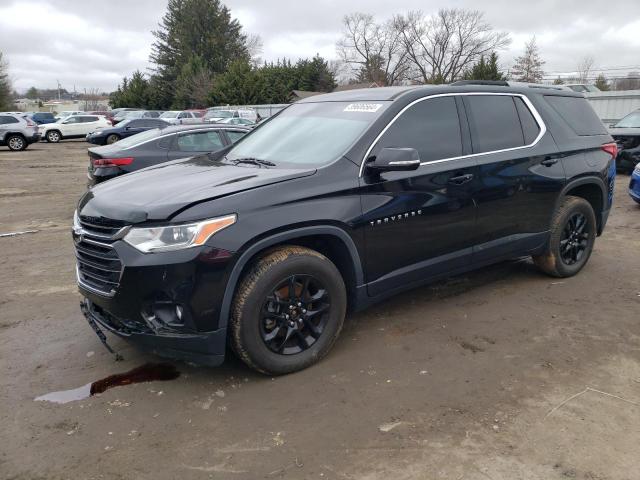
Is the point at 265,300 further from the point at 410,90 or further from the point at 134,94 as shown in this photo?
the point at 134,94

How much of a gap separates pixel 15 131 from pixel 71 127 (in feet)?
24.1

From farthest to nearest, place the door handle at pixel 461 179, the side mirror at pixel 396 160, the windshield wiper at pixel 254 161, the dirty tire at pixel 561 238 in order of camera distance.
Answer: the dirty tire at pixel 561 238, the door handle at pixel 461 179, the windshield wiper at pixel 254 161, the side mirror at pixel 396 160

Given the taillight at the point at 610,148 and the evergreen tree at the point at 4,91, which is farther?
the evergreen tree at the point at 4,91

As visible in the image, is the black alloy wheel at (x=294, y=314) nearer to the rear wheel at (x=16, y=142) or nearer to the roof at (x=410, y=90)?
the roof at (x=410, y=90)

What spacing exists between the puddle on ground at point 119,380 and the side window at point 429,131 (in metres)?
2.11

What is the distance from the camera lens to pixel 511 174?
457cm

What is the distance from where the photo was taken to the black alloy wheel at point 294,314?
3459mm

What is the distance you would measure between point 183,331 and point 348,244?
3.96 feet

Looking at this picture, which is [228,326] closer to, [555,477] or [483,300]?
[555,477]

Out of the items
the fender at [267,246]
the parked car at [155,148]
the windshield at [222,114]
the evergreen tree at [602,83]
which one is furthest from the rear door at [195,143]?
the evergreen tree at [602,83]

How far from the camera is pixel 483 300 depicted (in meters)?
4.93

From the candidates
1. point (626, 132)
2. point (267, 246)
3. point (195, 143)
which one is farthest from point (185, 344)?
point (626, 132)

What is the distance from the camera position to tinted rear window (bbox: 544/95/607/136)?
5211 millimetres

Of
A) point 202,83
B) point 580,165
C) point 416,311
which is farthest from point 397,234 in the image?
point 202,83
